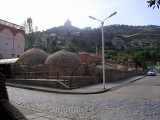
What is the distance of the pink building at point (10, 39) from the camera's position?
1898 inches

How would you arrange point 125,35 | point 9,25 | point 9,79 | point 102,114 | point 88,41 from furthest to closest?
point 125,35, point 88,41, point 9,25, point 9,79, point 102,114

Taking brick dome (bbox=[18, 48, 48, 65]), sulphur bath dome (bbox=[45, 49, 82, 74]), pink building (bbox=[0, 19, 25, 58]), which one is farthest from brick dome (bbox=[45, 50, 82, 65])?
pink building (bbox=[0, 19, 25, 58])

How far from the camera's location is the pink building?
1898 inches

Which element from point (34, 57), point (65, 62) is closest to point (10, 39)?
point (34, 57)

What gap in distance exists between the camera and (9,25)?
5059 cm

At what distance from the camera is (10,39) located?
50156mm

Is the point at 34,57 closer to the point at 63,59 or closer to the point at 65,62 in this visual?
the point at 63,59

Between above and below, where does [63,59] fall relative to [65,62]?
above

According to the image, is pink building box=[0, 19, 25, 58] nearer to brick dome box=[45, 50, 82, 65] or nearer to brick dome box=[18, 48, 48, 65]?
brick dome box=[18, 48, 48, 65]

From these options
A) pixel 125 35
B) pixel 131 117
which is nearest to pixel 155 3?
pixel 131 117

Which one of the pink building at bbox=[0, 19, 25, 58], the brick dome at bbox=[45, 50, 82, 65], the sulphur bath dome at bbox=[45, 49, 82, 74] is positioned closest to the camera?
the sulphur bath dome at bbox=[45, 49, 82, 74]

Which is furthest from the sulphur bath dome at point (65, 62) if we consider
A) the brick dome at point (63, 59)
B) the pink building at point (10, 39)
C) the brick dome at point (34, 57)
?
the pink building at point (10, 39)

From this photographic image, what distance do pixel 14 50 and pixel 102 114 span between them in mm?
40882

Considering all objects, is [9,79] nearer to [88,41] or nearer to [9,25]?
[9,25]
